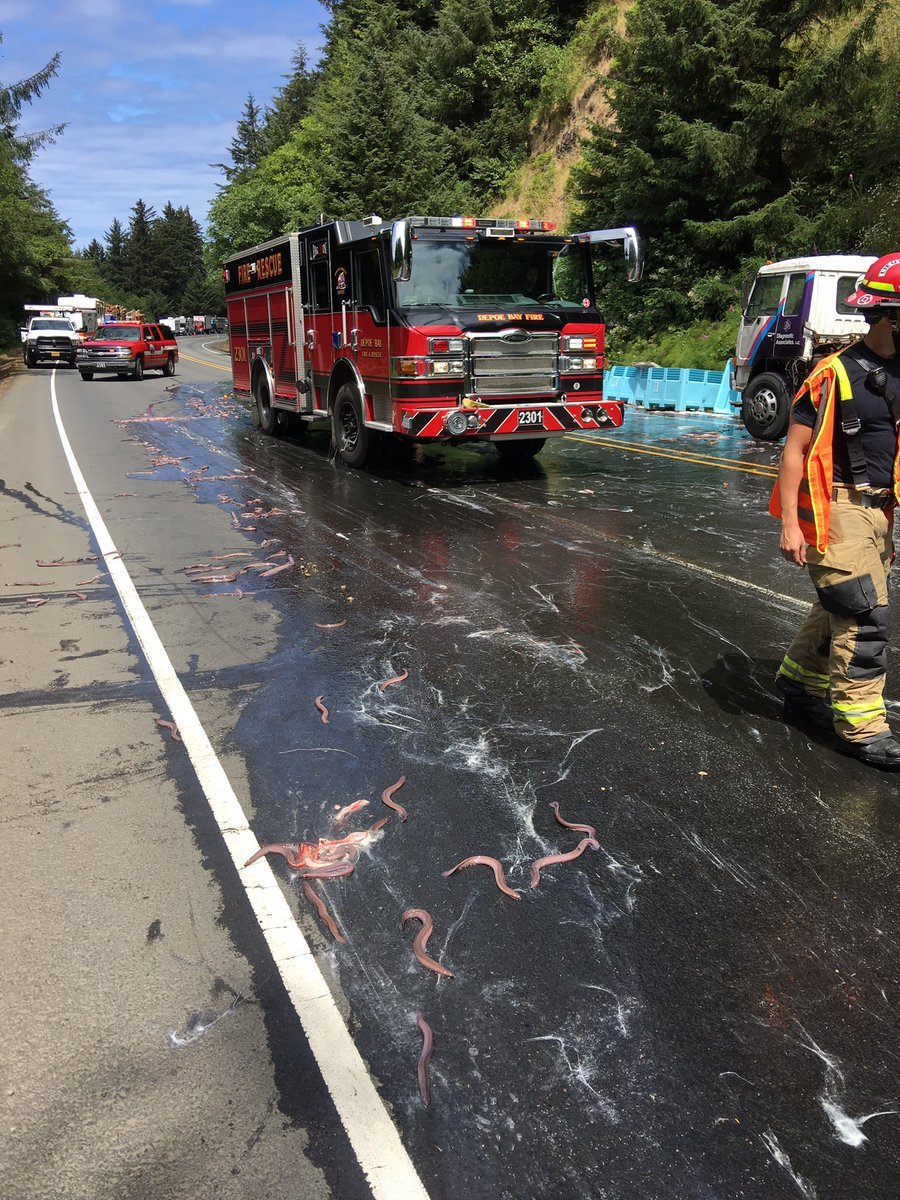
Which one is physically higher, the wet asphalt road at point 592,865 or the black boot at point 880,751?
the black boot at point 880,751

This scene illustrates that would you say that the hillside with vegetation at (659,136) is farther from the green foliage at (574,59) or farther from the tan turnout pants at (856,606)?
the tan turnout pants at (856,606)

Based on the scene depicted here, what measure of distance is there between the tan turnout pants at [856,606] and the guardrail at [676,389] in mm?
14828

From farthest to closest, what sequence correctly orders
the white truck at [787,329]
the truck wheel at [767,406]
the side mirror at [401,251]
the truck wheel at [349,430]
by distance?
1. the truck wheel at [767,406]
2. the white truck at [787,329]
3. the truck wheel at [349,430]
4. the side mirror at [401,251]

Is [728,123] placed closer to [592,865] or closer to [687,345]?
[687,345]

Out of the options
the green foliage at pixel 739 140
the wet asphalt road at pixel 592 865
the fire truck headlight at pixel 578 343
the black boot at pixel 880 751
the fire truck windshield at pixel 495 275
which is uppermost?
the green foliage at pixel 739 140

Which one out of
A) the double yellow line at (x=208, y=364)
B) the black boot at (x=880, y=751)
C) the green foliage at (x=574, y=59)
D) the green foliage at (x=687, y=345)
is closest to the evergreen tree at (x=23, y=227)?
the double yellow line at (x=208, y=364)

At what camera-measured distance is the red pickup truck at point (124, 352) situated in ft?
106

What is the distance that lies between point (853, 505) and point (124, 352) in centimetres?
3204

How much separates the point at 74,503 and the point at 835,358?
8.71 meters

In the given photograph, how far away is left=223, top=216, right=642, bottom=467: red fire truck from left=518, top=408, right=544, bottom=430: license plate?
0.04 feet

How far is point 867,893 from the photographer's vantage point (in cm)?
319

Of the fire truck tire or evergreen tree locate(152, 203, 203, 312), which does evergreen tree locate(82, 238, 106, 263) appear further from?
the fire truck tire

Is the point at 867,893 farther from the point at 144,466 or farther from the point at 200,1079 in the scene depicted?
the point at 144,466

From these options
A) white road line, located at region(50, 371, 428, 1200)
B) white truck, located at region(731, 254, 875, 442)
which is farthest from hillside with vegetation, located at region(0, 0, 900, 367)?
white road line, located at region(50, 371, 428, 1200)
